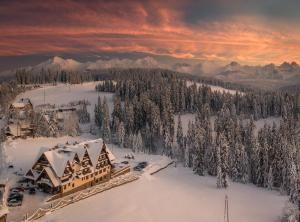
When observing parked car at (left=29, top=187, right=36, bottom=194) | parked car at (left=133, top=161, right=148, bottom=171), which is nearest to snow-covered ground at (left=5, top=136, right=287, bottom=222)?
parked car at (left=29, top=187, right=36, bottom=194)

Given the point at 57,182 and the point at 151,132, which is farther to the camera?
the point at 151,132

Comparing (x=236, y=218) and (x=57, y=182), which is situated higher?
(x=57, y=182)

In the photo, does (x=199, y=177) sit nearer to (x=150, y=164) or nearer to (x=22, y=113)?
(x=150, y=164)

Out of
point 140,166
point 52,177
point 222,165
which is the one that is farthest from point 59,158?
point 222,165

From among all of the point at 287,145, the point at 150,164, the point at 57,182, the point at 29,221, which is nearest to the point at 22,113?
the point at 150,164

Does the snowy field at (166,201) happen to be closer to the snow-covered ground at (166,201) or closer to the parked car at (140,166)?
the snow-covered ground at (166,201)

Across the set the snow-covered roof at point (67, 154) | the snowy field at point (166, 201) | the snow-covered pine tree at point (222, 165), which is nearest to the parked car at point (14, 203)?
the snowy field at point (166, 201)

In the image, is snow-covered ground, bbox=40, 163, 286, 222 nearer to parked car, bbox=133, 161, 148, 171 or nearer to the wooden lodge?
parked car, bbox=133, 161, 148, 171

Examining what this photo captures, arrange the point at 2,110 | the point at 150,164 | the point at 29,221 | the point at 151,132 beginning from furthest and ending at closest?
the point at 2,110, the point at 151,132, the point at 150,164, the point at 29,221
